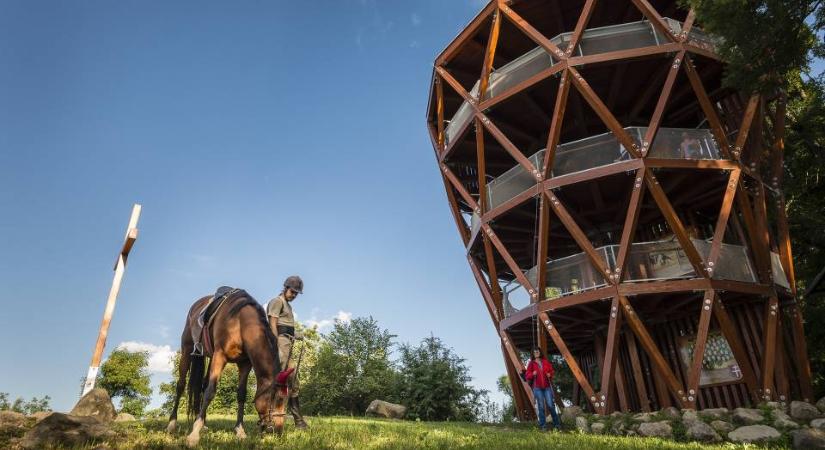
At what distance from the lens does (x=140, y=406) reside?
4034 cm

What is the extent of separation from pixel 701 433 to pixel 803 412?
10.6 feet

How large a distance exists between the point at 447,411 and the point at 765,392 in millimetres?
13165

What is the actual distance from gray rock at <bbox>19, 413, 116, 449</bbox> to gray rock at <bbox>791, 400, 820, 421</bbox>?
12767mm

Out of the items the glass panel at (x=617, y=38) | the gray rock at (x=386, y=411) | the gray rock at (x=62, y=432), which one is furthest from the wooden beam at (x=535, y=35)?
the gray rock at (x=386, y=411)

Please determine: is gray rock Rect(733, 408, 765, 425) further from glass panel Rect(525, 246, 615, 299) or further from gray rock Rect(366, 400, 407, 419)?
gray rock Rect(366, 400, 407, 419)

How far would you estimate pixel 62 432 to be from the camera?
499 centimetres

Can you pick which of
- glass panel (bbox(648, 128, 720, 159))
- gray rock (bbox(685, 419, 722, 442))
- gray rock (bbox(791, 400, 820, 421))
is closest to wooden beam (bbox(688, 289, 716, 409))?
gray rock (bbox(791, 400, 820, 421))

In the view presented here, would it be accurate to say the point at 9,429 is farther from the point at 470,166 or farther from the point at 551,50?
the point at 470,166

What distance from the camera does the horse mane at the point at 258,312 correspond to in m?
6.30

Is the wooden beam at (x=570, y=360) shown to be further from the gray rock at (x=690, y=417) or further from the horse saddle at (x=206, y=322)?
the horse saddle at (x=206, y=322)

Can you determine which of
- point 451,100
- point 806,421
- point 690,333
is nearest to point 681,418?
point 806,421

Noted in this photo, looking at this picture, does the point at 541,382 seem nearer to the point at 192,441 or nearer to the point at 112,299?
A: the point at 192,441

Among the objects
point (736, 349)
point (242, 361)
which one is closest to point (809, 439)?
point (736, 349)

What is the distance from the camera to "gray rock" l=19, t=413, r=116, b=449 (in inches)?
191
